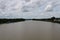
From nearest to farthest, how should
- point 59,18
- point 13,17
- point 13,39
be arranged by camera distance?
point 13,39 < point 59,18 < point 13,17

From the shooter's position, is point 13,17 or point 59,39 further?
point 13,17

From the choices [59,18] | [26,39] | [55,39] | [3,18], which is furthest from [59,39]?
[3,18]

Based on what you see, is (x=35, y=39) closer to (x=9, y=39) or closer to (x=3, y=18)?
(x=9, y=39)

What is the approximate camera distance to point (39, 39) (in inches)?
154

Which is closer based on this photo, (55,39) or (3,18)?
(55,39)

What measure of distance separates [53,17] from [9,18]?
1.97m

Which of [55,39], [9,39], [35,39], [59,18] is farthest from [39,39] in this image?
[59,18]

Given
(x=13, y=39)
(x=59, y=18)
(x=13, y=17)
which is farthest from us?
(x=13, y=17)

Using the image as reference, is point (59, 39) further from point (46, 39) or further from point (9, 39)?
point (9, 39)

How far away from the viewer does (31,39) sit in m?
3.92

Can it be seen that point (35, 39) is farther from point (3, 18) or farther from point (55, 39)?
point (3, 18)

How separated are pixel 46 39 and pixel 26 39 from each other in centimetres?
46

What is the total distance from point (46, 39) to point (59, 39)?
0.98 ft

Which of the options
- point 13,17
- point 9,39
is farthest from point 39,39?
point 13,17
